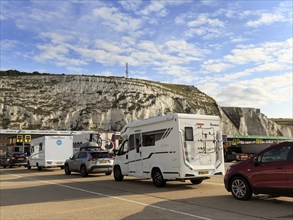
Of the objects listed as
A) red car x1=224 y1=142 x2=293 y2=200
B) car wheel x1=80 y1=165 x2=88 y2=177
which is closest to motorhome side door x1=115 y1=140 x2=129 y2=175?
car wheel x1=80 y1=165 x2=88 y2=177

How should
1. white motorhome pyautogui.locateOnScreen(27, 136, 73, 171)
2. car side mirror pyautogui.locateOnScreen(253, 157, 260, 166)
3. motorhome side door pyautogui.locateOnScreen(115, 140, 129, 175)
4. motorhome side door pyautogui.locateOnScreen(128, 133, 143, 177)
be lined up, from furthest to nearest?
white motorhome pyautogui.locateOnScreen(27, 136, 73, 171) < motorhome side door pyautogui.locateOnScreen(115, 140, 129, 175) < motorhome side door pyautogui.locateOnScreen(128, 133, 143, 177) < car side mirror pyautogui.locateOnScreen(253, 157, 260, 166)

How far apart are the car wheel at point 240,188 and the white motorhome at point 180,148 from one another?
299cm

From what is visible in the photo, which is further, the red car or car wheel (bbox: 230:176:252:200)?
car wheel (bbox: 230:176:252:200)

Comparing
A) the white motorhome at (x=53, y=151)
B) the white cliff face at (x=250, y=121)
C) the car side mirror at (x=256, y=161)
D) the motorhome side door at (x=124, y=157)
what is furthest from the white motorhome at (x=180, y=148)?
the white cliff face at (x=250, y=121)

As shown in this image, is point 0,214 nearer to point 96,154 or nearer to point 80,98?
point 96,154

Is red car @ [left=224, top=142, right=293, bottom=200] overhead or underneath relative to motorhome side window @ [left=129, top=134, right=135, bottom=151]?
underneath

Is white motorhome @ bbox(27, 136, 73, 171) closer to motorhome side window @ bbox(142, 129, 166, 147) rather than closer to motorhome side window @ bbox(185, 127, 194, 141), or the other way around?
motorhome side window @ bbox(142, 129, 166, 147)

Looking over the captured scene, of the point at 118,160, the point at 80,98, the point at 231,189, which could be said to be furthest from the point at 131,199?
the point at 80,98

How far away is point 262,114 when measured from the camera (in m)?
121

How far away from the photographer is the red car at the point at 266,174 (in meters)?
9.30

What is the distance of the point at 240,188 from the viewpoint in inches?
412

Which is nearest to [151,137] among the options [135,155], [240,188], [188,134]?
[135,155]

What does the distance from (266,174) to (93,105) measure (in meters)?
90.9

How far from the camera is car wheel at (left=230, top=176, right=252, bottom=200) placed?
10.3 m
